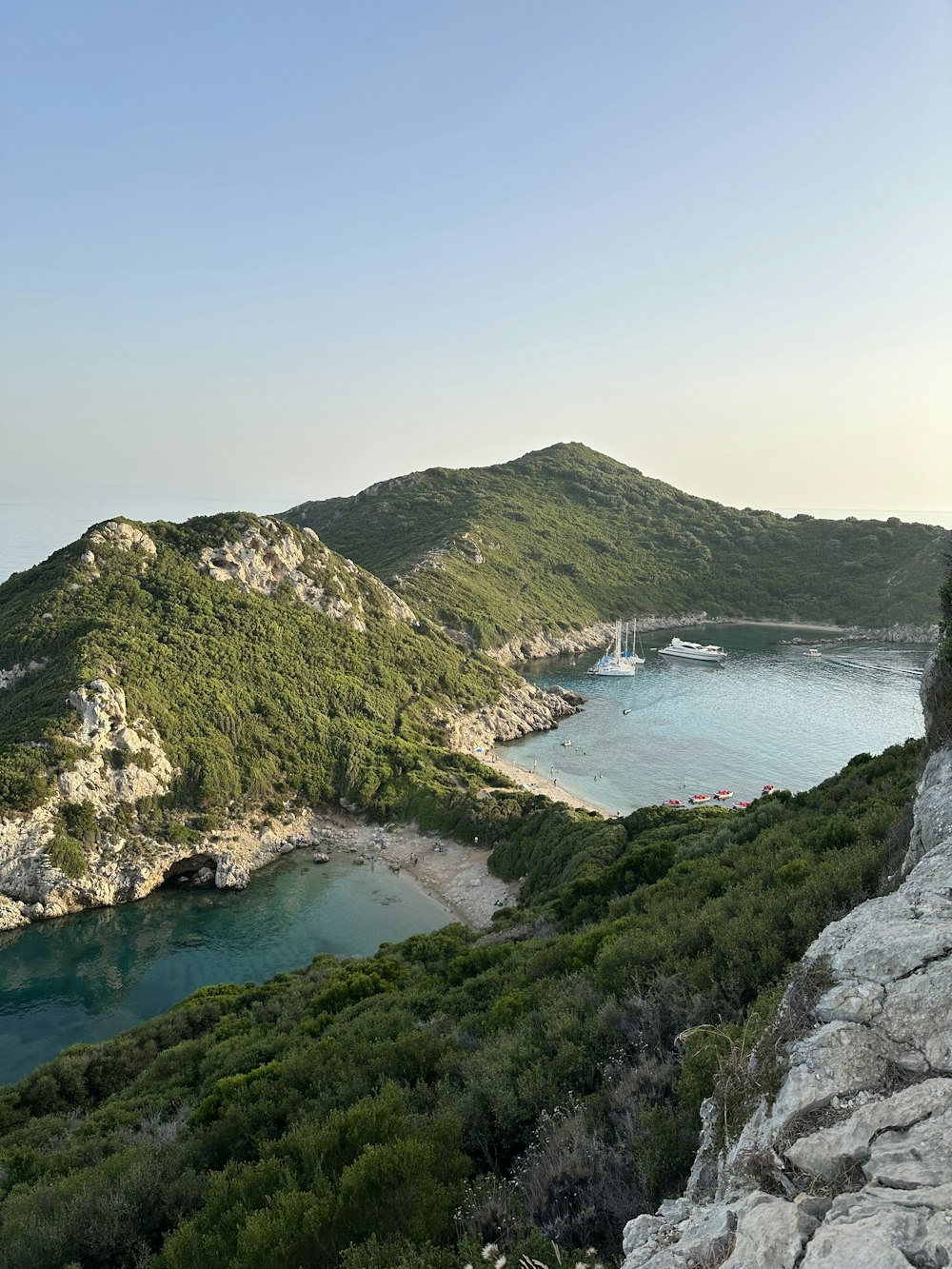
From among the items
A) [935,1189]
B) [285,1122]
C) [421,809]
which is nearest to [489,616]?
[421,809]

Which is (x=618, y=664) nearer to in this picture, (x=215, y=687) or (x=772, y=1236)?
(x=215, y=687)

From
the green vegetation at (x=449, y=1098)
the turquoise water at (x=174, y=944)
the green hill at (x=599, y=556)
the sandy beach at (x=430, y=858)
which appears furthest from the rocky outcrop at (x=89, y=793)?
the green hill at (x=599, y=556)

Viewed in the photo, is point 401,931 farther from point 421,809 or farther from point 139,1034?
point 139,1034

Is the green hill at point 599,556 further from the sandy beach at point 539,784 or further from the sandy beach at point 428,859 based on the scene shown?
the sandy beach at point 428,859

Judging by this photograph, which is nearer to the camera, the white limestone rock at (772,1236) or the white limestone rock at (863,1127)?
the white limestone rock at (772,1236)

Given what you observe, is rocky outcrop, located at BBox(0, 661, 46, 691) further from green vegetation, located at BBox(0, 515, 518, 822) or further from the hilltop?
green vegetation, located at BBox(0, 515, 518, 822)

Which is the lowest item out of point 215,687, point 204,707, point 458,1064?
point 458,1064

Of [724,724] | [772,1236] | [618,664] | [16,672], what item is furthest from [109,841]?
[618,664]
